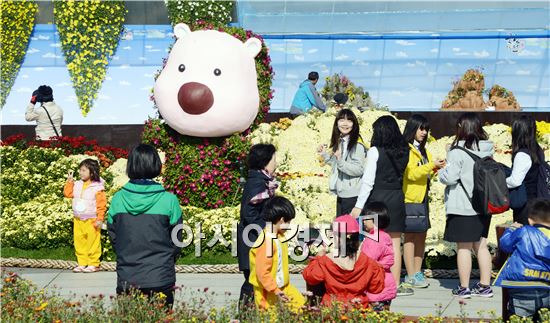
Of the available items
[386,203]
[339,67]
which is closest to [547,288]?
[386,203]

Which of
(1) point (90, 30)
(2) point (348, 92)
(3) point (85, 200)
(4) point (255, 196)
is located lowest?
(3) point (85, 200)

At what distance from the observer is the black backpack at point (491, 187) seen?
817 centimetres

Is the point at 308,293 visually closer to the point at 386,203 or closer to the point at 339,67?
the point at 386,203

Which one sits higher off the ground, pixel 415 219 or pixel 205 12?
pixel 205 12

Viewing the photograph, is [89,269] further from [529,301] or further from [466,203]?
[529,301]

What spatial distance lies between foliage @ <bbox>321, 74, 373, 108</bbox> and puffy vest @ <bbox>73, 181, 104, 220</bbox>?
22.5 ft

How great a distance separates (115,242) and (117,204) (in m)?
0.26

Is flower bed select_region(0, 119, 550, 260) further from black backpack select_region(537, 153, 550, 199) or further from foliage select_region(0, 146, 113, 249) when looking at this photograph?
black backpack select_region(537, 153, 550, 199)

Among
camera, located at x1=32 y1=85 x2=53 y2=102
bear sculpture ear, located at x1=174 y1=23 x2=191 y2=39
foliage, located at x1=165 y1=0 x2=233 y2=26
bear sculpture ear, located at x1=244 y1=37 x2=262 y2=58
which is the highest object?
foliage, located at x1=165 y1=0 x2=233 y2=26

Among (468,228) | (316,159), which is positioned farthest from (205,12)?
(468,228)

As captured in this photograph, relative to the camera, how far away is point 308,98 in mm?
15531

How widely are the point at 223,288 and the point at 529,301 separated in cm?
356

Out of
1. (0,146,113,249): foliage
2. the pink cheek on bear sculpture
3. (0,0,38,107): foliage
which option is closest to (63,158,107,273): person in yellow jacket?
(0,146,113,249): foliage

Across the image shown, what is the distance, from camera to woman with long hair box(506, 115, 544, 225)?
840 cm
